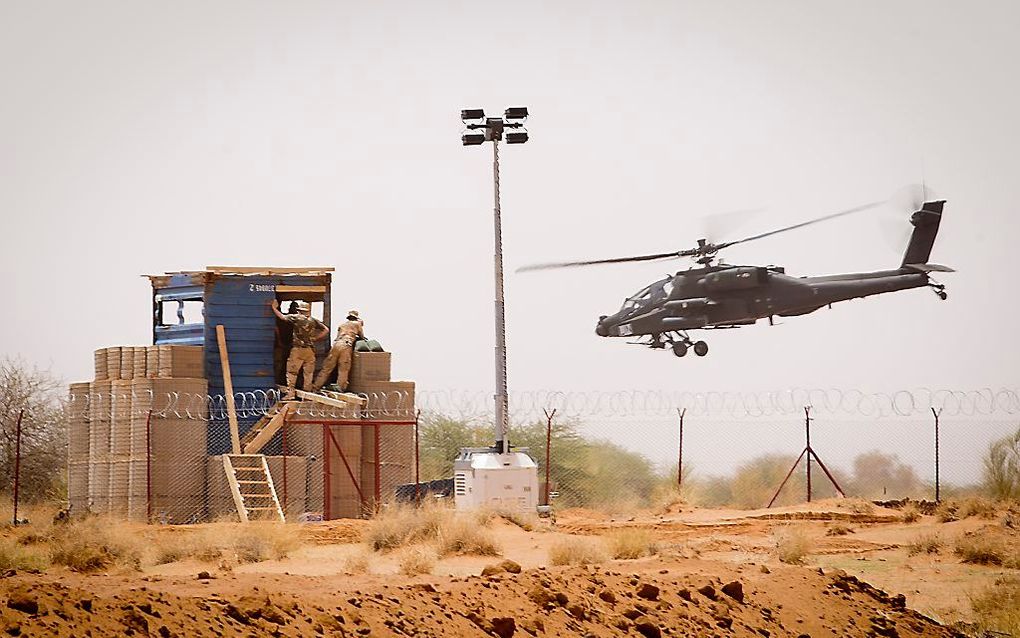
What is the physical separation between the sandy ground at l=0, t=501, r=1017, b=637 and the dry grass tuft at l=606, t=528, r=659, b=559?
0.80 ft

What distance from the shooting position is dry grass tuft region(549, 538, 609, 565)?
1716 cm

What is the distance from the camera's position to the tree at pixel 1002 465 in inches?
1200

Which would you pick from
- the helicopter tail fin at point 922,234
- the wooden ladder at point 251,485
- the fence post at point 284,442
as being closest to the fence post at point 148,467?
the wooden ladder at point 251,485

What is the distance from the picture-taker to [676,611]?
528 inches

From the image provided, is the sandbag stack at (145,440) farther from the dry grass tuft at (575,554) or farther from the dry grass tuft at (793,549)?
the dry grass tuft at (793,549)

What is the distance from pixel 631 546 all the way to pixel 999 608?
5.21m

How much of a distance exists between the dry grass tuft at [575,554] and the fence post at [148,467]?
1093 centimetres

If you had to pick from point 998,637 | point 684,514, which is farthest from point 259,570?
point 684,514

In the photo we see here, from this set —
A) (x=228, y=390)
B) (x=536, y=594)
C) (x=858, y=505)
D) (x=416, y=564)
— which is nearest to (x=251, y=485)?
(x=228, y=390)

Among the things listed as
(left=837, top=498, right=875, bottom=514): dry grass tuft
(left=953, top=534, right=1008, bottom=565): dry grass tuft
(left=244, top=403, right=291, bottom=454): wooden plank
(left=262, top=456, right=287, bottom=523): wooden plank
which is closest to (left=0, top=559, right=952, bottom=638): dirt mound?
(left=953, top=534, right=1008, bottom=565): dry grass tuft

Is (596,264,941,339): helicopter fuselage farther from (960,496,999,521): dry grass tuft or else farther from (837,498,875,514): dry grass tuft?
(960,496,999,521): dry grass tuft

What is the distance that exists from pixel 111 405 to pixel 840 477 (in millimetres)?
20234

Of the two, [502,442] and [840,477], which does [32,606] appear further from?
[840,477]

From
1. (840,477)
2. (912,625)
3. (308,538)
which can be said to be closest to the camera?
(912,625)
